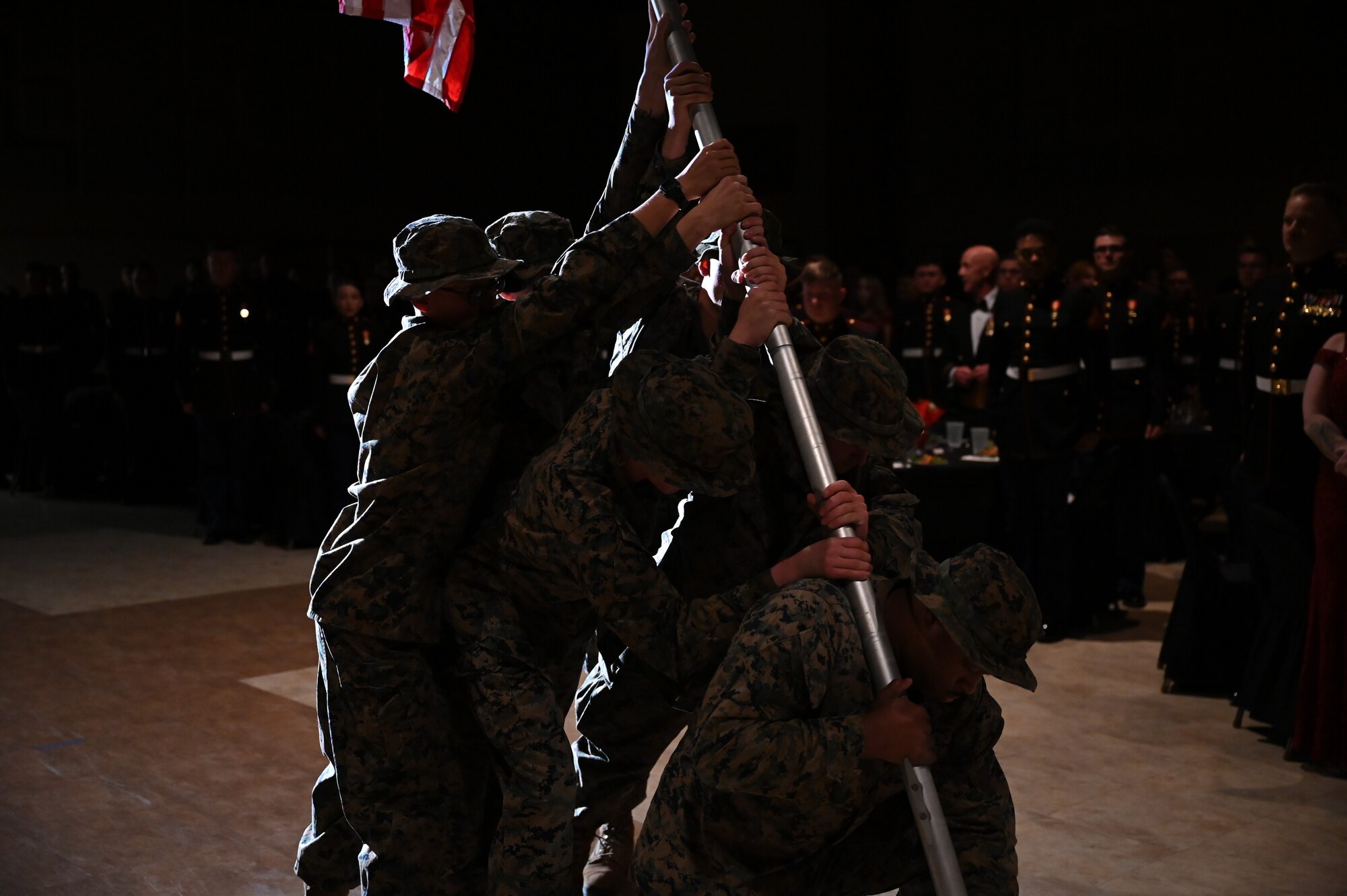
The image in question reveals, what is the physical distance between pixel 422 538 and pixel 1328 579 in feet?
9.61

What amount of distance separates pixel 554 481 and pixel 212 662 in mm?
3549

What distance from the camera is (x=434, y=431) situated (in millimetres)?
2820

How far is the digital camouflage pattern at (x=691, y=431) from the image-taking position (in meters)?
2.45

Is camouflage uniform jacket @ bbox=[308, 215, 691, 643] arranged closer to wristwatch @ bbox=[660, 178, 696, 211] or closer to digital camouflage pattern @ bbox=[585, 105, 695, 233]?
wristwatch @ bbox=[660, 178, 696, 211]

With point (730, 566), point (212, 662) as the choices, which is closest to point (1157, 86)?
point (212, 662)

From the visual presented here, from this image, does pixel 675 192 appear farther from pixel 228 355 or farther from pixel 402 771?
pixel 228 355

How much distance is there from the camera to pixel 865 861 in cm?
246

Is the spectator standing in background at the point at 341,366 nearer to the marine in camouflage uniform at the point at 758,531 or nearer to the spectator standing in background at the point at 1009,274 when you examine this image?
the spectator standing in background at the point at 1009,274

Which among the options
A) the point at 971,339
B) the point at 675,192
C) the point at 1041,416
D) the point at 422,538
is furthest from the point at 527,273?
the point at 971,339

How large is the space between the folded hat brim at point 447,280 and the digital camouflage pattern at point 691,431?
19.9 inches

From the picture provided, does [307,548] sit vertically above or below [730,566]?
below

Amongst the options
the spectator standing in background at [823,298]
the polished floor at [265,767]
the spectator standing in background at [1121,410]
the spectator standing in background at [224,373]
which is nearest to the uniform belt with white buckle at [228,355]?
the spectator standing in background at [224,373]

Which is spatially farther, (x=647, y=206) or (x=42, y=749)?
(x=42, y=749)

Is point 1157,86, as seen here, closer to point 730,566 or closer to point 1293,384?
point 1293,384
